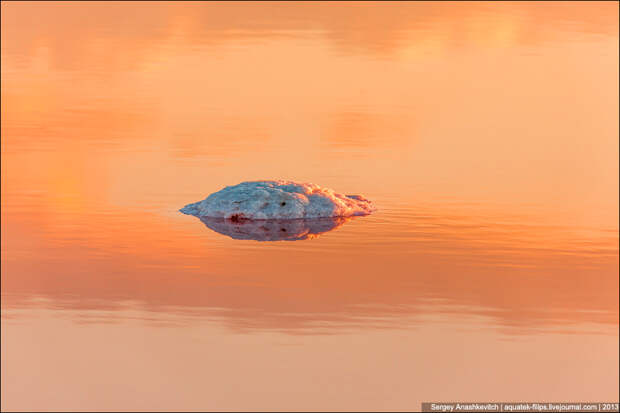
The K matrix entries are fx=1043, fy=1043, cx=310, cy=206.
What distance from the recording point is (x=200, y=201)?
17469 mm

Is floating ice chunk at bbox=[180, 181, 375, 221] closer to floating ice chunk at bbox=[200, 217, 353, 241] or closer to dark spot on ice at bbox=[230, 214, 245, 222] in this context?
dark spot on ice at bbox=[230, 214, 245, 222]

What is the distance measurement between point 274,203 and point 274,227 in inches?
25.0

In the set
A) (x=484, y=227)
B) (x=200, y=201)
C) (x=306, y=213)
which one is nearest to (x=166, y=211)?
(x=200, y=201)

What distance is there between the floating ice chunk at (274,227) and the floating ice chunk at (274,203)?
134 mm

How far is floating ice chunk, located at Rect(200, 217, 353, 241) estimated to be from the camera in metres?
15.4

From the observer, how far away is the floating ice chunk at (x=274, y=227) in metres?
15.4

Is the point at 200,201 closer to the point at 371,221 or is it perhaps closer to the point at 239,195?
the point at 239,195

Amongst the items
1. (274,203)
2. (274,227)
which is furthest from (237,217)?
(274,227)

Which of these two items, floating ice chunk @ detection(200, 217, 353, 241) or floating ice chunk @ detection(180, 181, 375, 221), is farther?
floating ice chunk @ detection(180, 181, 375, 221)

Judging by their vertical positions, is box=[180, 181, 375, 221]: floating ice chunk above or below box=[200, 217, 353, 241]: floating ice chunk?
above

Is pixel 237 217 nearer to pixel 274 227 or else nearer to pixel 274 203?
pixel 274 203

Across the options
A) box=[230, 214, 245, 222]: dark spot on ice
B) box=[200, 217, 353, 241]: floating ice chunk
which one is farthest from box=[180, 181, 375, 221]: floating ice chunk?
box=[200, 217, 353, 241]: floating ice chunk

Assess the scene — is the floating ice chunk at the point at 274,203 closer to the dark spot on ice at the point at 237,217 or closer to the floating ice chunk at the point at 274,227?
the dark spot on ice at the point at 237,217

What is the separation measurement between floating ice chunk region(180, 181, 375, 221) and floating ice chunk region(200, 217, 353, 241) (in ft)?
0.44
